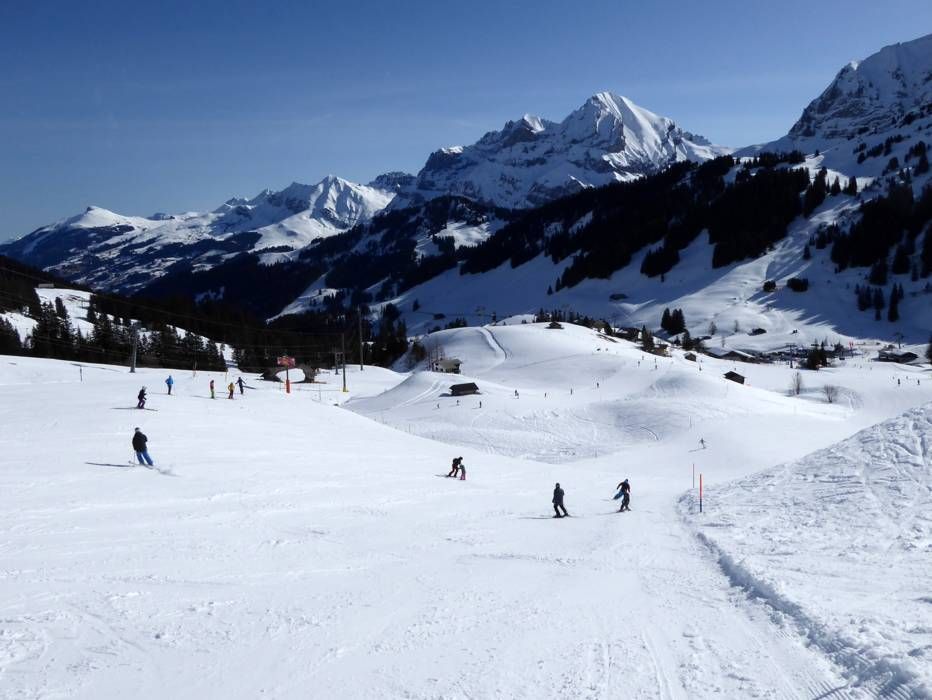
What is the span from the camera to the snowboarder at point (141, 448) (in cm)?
2053

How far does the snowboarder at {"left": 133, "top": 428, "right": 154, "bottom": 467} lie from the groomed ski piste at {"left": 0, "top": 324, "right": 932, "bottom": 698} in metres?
0.69

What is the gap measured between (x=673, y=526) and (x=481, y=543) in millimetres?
7344

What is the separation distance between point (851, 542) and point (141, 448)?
21439 mm

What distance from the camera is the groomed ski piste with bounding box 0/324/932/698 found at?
7969 millimetres

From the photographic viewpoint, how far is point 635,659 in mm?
8492

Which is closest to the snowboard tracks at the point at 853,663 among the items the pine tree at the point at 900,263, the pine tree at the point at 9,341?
the pine tree at the point at 9,341

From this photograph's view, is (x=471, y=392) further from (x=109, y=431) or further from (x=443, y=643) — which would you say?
(x=443, y=643)

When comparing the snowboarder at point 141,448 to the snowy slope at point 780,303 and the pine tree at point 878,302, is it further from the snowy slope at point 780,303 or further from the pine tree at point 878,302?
the pine tree at point 878,302

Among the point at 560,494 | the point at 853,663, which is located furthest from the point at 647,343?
the point at 853,663

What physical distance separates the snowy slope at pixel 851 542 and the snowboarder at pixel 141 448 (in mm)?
18262

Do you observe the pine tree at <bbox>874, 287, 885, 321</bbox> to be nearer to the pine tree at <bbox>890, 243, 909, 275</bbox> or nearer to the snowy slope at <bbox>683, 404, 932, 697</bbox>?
the pine tree at <bbox>890, 243, 909, 275</bbox>

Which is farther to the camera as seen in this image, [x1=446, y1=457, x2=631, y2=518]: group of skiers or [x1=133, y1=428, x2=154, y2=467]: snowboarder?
[x1=446, y1=457, x2=631, y2=518]: group of skiers

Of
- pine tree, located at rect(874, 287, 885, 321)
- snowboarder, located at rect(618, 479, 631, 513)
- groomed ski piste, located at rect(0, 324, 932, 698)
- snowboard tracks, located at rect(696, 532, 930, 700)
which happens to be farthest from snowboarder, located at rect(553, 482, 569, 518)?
pine tree, located at rect(874, 287, 885, 321)

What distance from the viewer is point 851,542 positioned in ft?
48.5
